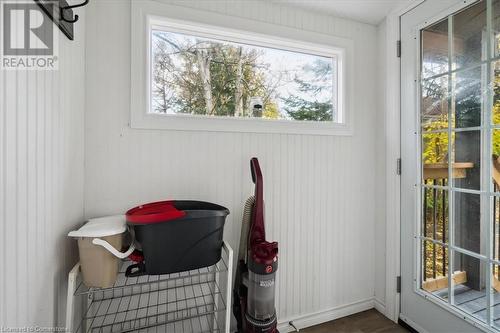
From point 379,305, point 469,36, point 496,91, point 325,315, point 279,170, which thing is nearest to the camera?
point 496,91

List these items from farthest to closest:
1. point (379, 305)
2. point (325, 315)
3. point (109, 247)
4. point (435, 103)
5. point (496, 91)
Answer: point (379, 305)
point (325, 315)
point (435, 103)
point (496, 91)
point (109, 247)

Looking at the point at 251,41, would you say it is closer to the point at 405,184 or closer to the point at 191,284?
the point at 405,184

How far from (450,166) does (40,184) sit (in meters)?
2.11

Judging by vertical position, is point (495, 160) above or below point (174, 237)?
above

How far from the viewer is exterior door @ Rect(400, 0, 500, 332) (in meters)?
1.30

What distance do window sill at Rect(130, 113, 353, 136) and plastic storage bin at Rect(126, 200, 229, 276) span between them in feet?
1.71

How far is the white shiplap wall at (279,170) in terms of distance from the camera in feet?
4.44

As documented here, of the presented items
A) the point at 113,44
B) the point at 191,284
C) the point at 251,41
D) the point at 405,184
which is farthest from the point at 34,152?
the point at 405,184

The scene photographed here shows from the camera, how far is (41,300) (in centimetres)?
93

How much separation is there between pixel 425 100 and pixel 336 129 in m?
0.59

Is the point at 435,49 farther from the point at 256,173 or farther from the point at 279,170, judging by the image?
the point at 256,173

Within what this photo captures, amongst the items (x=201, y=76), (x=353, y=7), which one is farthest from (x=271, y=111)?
(x=353, y=7)

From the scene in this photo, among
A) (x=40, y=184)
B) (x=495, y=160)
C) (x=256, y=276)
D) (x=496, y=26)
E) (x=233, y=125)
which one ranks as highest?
(x=496, y=26)

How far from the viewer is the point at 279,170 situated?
5.55 ft
